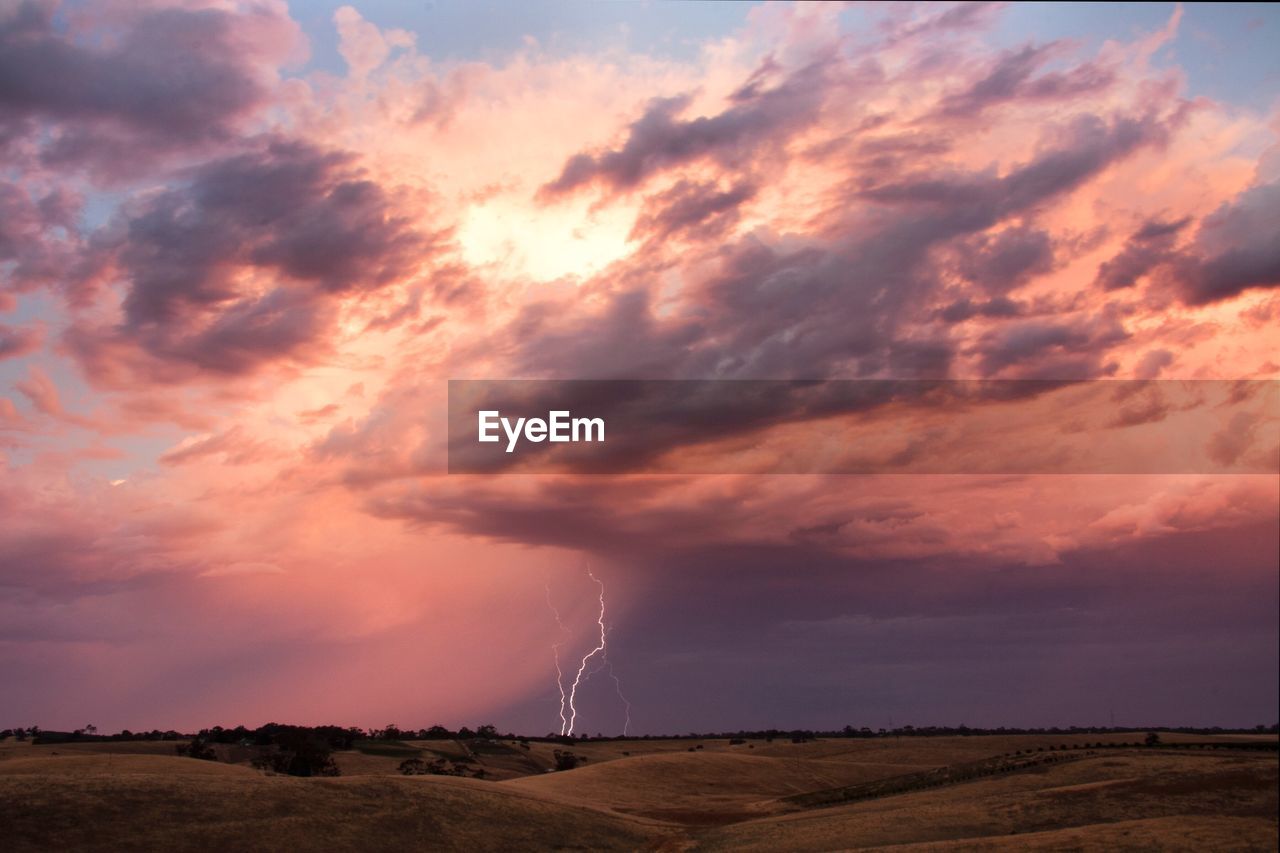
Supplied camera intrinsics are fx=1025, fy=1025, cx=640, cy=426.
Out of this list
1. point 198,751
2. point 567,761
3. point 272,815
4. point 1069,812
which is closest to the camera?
point 1069,812

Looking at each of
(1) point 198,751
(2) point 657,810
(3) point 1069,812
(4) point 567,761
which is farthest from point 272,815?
(4) point 567,761

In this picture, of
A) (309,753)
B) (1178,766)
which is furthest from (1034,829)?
(309,753)

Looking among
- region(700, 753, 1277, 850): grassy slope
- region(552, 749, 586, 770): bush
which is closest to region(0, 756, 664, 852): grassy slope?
region(700, 753, 1277, 850): grassy slope

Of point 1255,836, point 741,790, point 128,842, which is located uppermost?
point 1255,836

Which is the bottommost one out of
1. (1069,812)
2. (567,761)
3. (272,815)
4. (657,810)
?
(567,761)

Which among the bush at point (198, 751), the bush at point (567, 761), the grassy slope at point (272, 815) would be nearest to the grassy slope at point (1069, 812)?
the grassy slope at point (272, 815)

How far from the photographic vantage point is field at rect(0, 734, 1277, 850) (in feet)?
158

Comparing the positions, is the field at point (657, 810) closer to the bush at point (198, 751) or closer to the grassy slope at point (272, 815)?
the grassy slope at point (272, 815)

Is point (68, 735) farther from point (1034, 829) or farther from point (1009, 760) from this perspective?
point (1034, 829)

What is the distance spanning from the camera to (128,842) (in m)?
60.2

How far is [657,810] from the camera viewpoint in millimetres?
92750

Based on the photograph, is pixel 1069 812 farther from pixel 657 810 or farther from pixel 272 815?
pixel 272 815

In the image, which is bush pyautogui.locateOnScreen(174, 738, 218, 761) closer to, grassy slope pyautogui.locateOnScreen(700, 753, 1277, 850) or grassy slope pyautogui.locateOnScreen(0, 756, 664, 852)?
grassy slope pyautogui.locateOnScreen(0, 756, 664, 852)

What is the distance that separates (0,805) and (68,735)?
133 m
